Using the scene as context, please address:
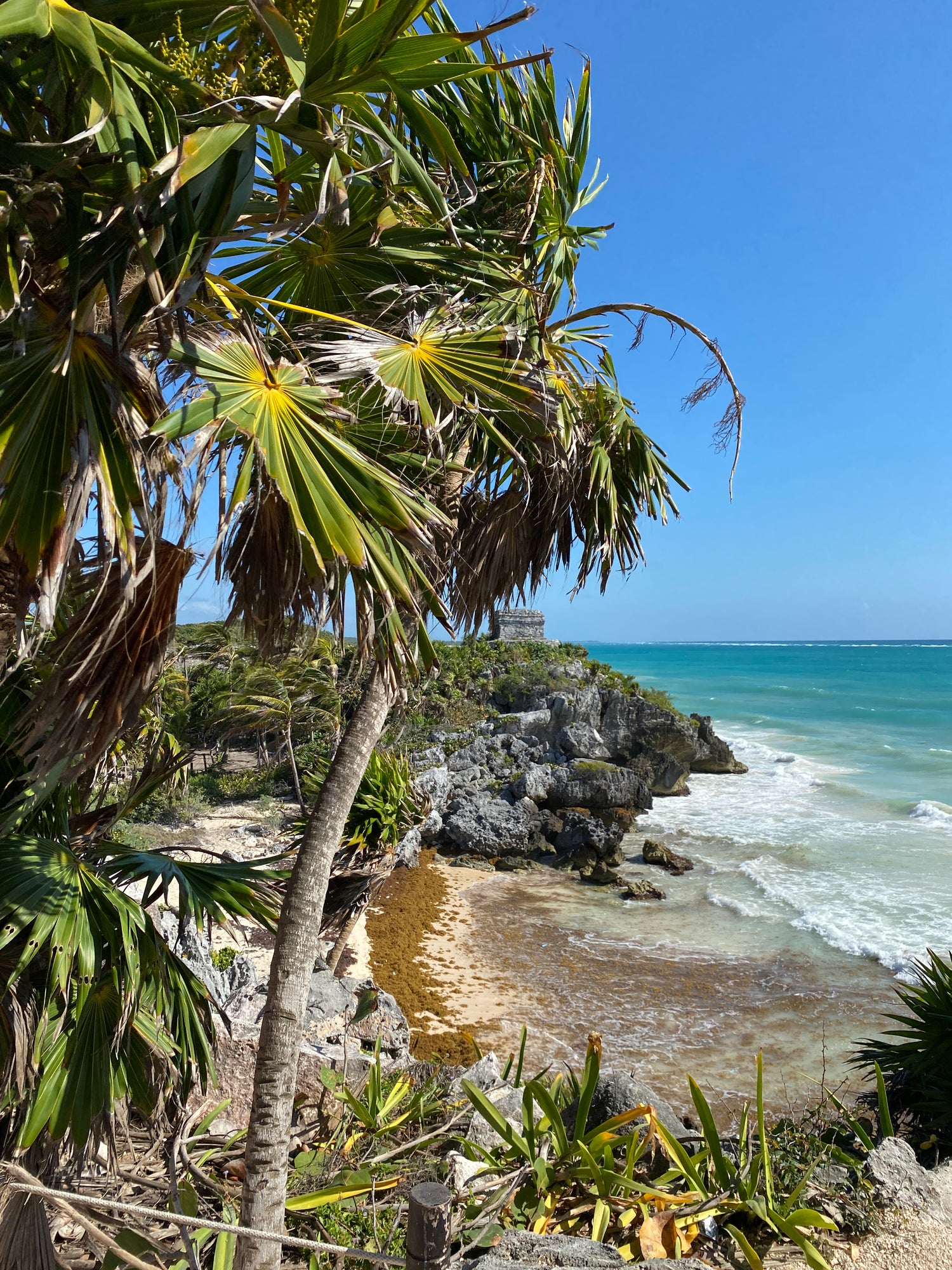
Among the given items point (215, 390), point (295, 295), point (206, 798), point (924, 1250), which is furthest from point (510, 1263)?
point (206, 798)

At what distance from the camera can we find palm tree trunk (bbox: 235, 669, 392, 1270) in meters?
3.20

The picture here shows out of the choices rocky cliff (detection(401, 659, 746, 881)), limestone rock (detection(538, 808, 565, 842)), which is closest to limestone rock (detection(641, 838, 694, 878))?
rocky cliff (detection(401, 659, 746, 881))

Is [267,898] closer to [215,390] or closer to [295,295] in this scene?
[215,390]

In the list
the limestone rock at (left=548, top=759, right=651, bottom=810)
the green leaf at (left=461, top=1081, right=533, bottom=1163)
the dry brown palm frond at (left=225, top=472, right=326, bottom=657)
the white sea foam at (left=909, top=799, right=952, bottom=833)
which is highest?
the dry brown palm frond at (left=225, top=472, right=326, bottom=657)

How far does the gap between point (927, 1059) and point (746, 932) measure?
6.65 meters

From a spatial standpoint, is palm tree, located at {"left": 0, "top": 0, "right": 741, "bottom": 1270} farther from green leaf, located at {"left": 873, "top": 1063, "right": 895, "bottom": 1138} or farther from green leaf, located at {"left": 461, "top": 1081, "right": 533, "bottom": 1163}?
green leaf, located at {"left": 873, "top": 1063, "right": 895, "bottom": 1138}

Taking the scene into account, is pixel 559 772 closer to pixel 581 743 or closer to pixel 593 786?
pixel 593 786

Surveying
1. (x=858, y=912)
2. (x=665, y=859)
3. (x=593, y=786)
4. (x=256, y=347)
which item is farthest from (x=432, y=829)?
(x=256, y=347)

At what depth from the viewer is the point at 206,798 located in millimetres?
15922

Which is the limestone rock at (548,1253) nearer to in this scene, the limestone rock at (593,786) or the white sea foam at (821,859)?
the white sea foam at (821,859)

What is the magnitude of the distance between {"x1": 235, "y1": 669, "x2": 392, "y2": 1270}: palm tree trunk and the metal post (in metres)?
1.10

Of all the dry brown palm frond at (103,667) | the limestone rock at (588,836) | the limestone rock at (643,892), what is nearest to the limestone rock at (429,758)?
the limestone rock at (588,836)

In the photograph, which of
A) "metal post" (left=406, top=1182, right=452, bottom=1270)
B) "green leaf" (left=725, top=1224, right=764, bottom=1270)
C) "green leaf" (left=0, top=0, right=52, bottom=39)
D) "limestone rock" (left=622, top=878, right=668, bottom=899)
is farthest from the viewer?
"limestone rock" (left=622, top=878, right=668, bottom=899)

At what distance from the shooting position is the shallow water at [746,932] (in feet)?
28.5
